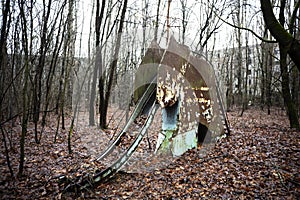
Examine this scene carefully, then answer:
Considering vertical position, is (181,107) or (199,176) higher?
(181,107)

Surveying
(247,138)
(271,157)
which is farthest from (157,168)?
(247,138)

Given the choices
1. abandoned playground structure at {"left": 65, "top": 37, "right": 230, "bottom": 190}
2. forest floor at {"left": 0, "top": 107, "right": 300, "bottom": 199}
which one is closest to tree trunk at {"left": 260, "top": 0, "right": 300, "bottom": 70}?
abandoned playground structure at {"left": 65, "top": 37, "right": 230, "bottom": 190}

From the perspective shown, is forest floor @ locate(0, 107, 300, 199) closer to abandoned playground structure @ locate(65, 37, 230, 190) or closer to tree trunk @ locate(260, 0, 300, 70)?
abandoned playground structure @ locate(65, 37, 230, 190)

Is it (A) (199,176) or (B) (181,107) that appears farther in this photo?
(B) (181,107)

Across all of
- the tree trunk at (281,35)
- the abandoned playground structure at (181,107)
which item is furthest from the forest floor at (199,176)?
the tree trunk at (281,35)

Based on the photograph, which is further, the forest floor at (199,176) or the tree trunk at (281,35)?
the tree trunk at (281,35)

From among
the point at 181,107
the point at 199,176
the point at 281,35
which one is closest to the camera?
the point at 199,176

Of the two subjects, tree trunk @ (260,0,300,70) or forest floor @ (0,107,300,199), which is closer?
forest floor @ (0,107,300,199)

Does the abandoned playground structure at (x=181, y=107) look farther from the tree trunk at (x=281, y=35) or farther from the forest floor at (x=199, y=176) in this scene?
the tree trunk at (x=281, y=35)

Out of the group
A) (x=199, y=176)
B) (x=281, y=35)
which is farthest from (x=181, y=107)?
(x=281, y=35)

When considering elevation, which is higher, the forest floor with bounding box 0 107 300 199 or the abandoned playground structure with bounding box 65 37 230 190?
the abandoned playground structure with bounding box 65 37 230 190

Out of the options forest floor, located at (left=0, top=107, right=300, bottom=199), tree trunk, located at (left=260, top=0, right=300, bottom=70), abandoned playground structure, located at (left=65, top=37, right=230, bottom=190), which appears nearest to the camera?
forest floor, located at (left=0, top=107, right=300, bottom=199)

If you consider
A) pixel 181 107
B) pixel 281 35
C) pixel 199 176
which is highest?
pixel 281 35

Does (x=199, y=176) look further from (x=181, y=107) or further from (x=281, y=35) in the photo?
(x=281, y=35)
